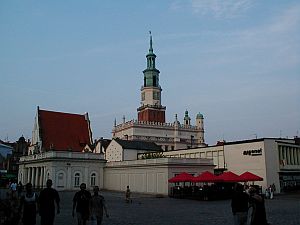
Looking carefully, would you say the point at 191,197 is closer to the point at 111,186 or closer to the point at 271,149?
the point at 271,149

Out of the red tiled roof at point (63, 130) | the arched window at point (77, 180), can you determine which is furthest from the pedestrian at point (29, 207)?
the red tiled roof at point (63, 130)

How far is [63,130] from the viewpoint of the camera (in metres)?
71.0

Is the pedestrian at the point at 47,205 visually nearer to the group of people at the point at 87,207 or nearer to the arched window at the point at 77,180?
the group of people at the point at 87,207

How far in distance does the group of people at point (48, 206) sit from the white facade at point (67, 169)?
44197mm

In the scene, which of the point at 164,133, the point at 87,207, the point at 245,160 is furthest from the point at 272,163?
the point at 164,133

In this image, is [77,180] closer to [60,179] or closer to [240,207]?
[60,179]

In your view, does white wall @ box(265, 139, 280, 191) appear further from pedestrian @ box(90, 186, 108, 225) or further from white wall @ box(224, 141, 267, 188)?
pedestrian @ box(90, 186, 108, 225)

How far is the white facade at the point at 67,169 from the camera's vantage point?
185 ft

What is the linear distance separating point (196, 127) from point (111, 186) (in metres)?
37.2

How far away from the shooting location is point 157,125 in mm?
86000

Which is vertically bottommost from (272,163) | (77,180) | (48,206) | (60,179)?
(48,206)

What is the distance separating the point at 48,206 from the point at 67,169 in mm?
47330

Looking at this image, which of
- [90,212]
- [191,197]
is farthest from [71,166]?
[90,212]

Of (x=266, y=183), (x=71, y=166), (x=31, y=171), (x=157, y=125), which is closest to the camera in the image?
(x=266, y=183)
